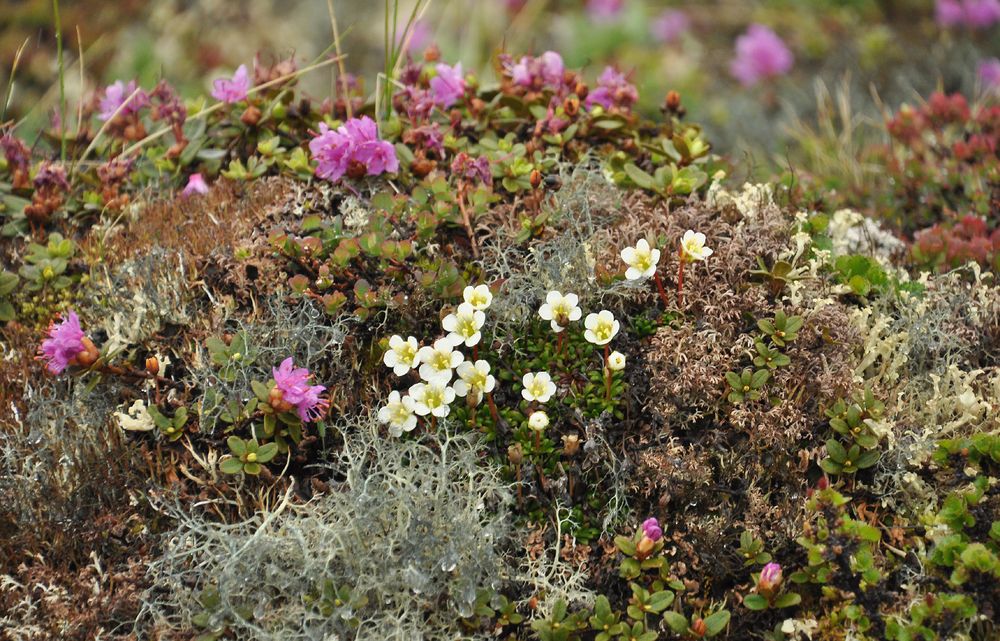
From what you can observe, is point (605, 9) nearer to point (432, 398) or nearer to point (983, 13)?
point (983, 13)

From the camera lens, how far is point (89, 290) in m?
3.13

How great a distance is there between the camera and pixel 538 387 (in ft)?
8.99

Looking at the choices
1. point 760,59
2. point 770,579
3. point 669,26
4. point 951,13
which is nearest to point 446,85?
point 770,579

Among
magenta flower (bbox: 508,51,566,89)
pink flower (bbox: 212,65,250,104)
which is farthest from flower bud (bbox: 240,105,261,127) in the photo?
magenta flower (bbox: 508,51,566,89)

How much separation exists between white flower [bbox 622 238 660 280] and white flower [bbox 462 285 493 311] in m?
0.44

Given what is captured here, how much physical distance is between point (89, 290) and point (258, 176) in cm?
78

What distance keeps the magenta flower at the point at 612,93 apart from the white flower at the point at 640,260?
1.20 meters

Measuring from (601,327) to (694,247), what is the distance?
0.39m

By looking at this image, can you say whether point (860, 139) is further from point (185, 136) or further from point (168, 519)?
point (168, 519)

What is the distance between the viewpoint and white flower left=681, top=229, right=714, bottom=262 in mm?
2779

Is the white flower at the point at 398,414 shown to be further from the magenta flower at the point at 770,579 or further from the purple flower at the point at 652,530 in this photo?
the magenta flower at the point at 770,579

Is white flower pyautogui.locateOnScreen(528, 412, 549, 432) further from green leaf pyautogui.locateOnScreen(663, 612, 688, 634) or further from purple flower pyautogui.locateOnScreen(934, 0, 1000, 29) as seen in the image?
purple flower pyautogui.locateOnScreen(934, 0, 1000, 29)

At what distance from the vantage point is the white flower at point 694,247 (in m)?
2.78

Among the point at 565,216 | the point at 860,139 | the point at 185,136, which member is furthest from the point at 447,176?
the point at 860,139
